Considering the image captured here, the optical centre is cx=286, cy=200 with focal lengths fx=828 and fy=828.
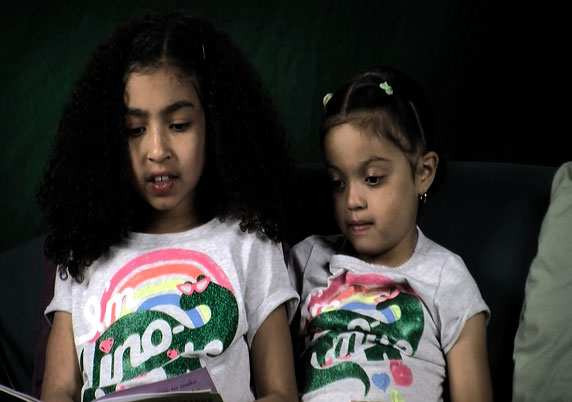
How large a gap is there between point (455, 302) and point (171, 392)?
0.55 meters

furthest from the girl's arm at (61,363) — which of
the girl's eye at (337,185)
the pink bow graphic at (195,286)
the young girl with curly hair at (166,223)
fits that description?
the girl's eye at (337,185)

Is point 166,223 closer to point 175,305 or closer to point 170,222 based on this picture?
point 170,222

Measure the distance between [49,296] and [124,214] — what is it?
23cm

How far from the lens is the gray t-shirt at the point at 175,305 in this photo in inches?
53.6

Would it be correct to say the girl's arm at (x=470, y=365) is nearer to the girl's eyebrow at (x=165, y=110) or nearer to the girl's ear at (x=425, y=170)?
the girl's ear at (x=425, y=170)

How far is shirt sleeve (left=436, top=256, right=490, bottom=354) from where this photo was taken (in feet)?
4.58

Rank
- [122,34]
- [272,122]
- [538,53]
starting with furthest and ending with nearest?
1. [538,53]
2. [272,122]
3. [122,34]

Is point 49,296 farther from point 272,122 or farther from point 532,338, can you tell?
point 532,338

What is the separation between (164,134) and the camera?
1.38m

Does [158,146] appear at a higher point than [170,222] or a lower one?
higher

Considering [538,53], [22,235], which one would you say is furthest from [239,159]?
[538,53]

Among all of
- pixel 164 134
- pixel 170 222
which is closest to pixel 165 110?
pixel 164 134

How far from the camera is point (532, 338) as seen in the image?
1417 mm

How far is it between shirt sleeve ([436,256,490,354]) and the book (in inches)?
17.0
